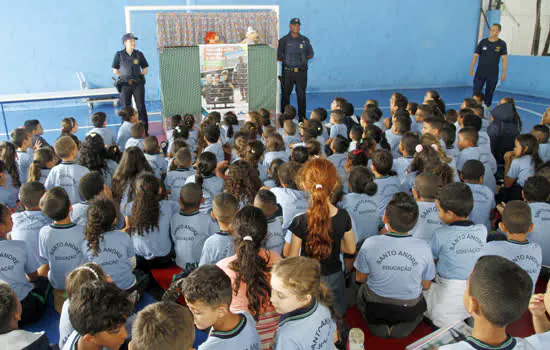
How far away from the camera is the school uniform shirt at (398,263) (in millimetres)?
2434

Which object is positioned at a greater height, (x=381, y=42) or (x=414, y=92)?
(x=381, y=42)

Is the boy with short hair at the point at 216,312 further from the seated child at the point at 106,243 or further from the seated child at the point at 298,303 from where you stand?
the seated child at the point at 106,243

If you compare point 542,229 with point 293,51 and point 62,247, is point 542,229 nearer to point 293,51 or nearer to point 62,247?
point 62,247

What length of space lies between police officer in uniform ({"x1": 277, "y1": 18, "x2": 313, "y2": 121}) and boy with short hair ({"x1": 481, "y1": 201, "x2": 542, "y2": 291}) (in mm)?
5785

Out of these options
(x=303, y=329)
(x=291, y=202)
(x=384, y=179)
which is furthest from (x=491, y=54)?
(x=303, y=329)

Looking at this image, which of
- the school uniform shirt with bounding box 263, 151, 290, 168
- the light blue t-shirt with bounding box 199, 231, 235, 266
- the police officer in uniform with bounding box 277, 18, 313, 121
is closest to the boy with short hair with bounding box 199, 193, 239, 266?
the light blue t-shirt with bounding box 199, 231, 235, 266

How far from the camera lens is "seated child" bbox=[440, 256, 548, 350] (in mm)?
1539

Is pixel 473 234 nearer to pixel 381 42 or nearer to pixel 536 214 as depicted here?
pixel 536 214

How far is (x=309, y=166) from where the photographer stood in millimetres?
2557

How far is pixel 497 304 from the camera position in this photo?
61.4 inches

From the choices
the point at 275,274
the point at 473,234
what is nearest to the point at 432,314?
the point at 473,234

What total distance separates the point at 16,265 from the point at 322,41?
10.5 meters

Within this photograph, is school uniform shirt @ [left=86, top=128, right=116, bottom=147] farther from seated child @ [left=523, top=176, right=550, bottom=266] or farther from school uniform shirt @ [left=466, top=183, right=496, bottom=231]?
seated child @ [left=523, top=176, right=550, bottom=266]

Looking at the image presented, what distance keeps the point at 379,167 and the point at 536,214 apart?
1.19 m
